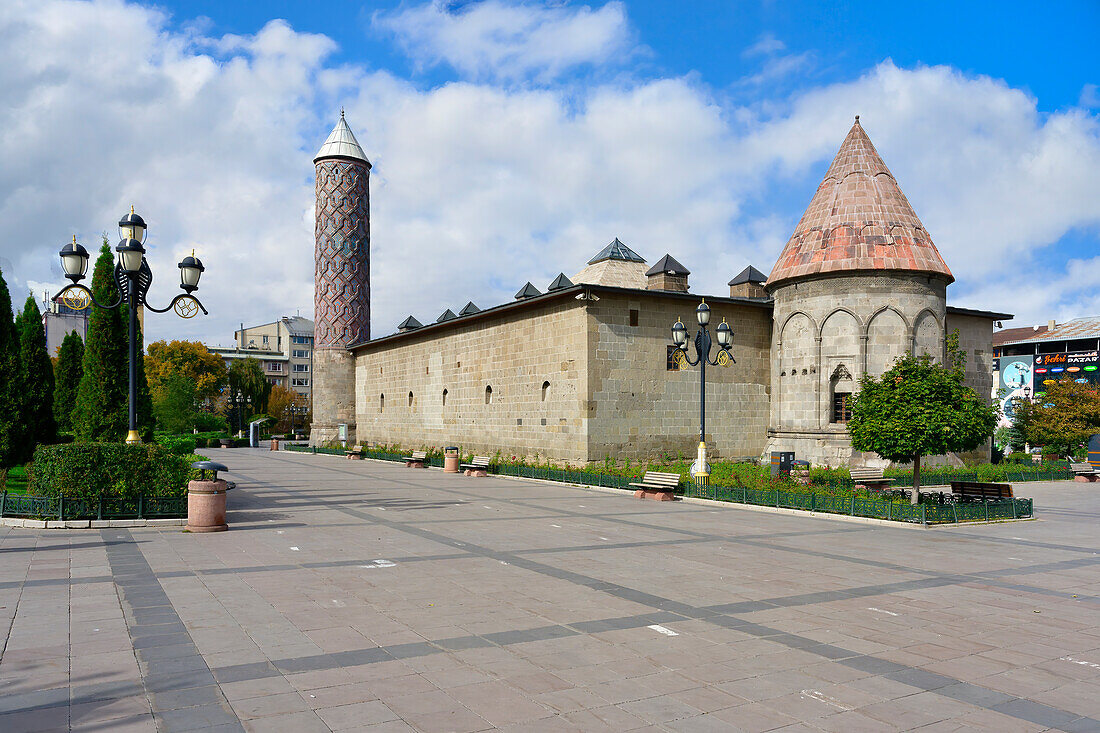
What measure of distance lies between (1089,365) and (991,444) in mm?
57407

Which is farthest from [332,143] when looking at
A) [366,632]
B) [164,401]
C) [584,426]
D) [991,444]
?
[366,632]

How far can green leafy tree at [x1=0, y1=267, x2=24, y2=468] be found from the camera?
15938mm

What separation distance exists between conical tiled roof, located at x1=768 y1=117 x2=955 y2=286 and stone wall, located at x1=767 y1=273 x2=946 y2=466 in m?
0.52

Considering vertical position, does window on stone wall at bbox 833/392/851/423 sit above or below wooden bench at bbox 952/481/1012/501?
above

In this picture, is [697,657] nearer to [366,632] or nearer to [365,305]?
[366,632]

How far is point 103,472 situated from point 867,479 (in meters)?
17.8

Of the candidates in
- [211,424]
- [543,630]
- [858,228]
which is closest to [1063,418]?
[858,228]

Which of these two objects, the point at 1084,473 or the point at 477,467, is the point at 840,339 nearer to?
the point at 1084,473

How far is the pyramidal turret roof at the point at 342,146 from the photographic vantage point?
43.4m

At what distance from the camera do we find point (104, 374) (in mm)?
16172

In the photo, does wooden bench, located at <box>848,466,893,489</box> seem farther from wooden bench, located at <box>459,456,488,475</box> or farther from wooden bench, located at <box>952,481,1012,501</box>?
wooden bench, located at <box>459,456,488,475</box>

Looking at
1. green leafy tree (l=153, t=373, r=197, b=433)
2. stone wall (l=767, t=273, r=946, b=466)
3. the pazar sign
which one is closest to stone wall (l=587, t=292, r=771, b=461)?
stone wall (l=767, t=273, r=946, b=466)

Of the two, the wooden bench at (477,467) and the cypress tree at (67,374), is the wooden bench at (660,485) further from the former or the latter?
the cypress tree at (67,374)

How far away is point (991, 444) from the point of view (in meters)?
32.3
